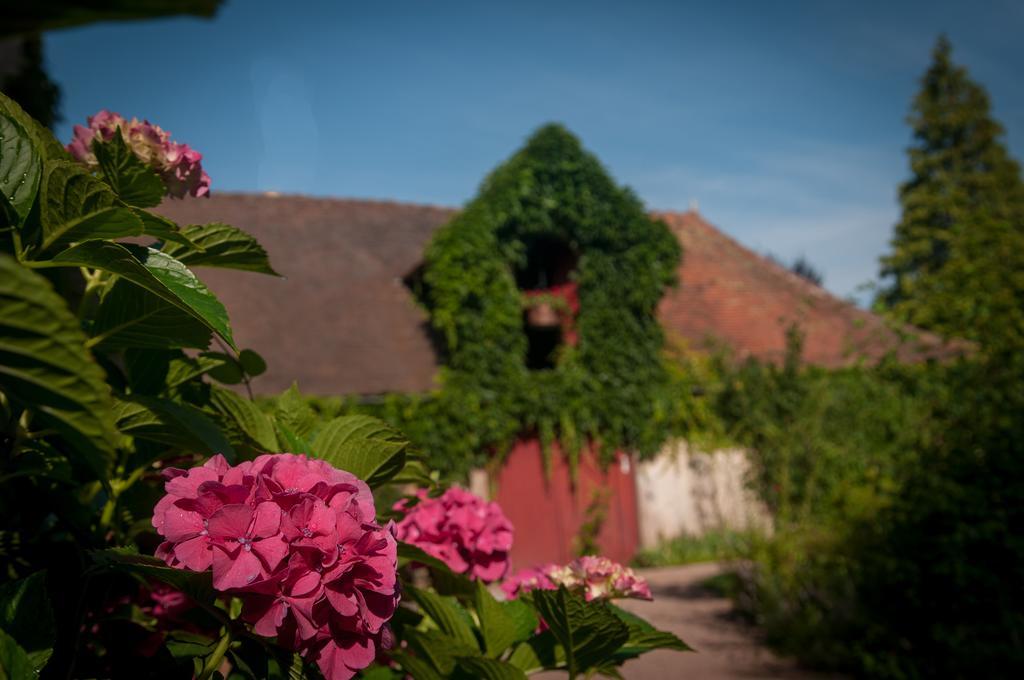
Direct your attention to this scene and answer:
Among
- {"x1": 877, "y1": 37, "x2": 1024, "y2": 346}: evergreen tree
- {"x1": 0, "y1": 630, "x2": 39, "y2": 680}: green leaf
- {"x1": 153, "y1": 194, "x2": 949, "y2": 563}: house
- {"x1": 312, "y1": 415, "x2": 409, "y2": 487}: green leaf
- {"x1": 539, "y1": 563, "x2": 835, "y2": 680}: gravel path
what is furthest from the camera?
{"x1": 877, "y1": 37, "x2": 1024, "y2": 346}: evergreen tree

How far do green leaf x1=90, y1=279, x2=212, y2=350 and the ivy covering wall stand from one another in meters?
12.3

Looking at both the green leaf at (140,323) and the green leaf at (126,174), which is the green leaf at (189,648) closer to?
the green leaf at (140,323)

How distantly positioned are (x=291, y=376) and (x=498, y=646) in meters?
12.4

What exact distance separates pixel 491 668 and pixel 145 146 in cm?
95

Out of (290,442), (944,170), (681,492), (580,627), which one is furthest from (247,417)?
(944,170)

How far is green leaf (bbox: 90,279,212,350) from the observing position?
3.20 ft

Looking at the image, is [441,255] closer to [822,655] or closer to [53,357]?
[822,655]

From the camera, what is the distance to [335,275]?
16.1 metres

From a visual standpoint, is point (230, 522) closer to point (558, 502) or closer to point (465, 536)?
point (465, 536)

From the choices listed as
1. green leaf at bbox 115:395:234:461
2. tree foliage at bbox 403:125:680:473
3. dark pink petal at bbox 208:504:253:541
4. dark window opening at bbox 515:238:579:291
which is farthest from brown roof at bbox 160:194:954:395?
dark pink petal at bbox 208:504:253:541

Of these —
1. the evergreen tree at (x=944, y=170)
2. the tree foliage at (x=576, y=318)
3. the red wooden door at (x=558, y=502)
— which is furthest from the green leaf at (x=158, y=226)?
the evergreen tree at (x=944, y=170)

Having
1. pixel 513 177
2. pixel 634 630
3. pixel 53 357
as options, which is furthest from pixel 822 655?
pixel 513 177

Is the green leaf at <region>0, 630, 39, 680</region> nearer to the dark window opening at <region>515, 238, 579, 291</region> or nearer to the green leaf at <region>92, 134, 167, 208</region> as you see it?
the green leaf at <region>92, 134, 167, 208</region>

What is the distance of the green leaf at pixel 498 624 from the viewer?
1.33m
